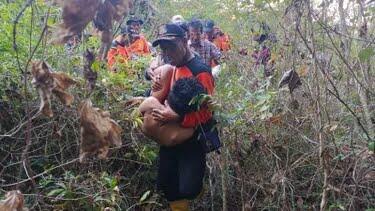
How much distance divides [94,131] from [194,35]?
4395 millimetres

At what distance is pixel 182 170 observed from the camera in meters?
3.41

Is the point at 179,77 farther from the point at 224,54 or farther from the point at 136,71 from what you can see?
the point at 224,54

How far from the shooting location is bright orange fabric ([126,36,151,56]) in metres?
5.23

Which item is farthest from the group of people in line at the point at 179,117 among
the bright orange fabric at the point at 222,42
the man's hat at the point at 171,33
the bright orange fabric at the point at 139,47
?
the bright orange fabric at the point at 222,42

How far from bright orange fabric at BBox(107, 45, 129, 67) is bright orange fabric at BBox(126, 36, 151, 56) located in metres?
0.09

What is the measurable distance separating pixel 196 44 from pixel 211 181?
96.2 inches

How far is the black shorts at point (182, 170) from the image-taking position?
3.38 metres

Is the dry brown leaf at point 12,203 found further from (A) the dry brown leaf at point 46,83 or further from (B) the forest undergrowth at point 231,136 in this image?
(B) the forest undergrowth at point 231,136

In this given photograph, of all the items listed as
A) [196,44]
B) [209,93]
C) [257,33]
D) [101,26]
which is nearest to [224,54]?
[196,44]

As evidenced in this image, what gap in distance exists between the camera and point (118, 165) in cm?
399

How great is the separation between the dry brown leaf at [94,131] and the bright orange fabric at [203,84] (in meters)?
1.64

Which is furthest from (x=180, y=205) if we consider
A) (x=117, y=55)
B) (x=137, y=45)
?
(x=137, y=45)

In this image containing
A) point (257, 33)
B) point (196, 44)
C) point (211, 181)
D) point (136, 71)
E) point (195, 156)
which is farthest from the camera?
point (196, 44)

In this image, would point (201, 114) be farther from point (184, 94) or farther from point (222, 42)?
point (222, 42)
